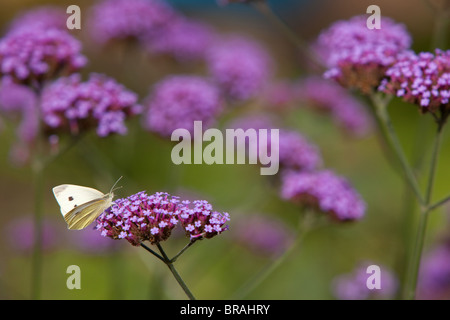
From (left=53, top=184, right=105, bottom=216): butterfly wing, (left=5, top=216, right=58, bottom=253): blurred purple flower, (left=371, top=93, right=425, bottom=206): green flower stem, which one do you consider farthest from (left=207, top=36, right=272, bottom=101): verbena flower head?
(left=53, top=184, right=105, bottom=216): butterfly wing

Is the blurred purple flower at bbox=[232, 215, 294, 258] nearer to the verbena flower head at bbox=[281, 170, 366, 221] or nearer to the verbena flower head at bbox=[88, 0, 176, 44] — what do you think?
the verbena flower head at bbox=[281, 170, 366, 221]

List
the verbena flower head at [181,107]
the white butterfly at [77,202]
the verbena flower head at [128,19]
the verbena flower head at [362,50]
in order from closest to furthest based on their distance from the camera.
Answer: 1. the white butterfly at [77,202]
2. the verbena flower head at [362,50]
3. the verbena flower head at [181,107]
4. the verbena flower head at [128,19]

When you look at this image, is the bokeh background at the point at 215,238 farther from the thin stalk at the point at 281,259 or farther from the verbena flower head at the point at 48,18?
the verbena flower head at the point at 48,18

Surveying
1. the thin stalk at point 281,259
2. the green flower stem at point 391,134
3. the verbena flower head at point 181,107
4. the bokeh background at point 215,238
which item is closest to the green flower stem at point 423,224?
the green flower stem at point 391,134

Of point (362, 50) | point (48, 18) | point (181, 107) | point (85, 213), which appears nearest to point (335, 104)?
point (181, 107)

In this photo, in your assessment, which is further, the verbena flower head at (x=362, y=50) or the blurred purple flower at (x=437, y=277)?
the blurred purple flower at (x=437, y=277)

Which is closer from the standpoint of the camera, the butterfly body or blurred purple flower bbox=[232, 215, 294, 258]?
the butterfly body

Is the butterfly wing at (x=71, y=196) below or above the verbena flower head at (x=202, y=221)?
above
